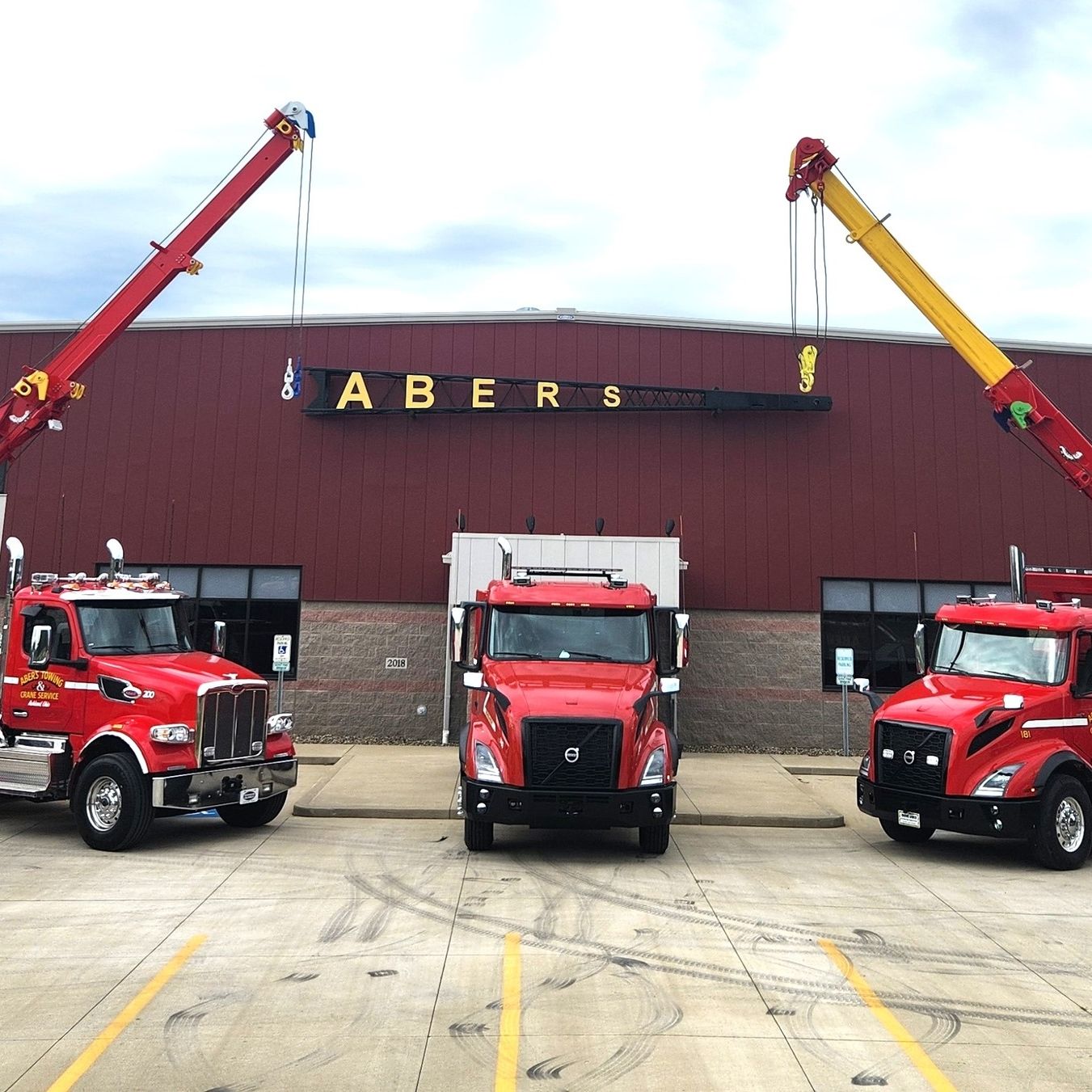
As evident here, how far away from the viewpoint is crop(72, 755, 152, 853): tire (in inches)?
450

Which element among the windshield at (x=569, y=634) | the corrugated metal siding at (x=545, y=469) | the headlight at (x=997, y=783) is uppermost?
the corrugated metal siding at (x=545, y=469)

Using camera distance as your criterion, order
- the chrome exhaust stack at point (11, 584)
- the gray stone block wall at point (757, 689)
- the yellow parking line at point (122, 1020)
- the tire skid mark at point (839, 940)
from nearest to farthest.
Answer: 1. the yellow parking line at point (122, 1020)
2. the tire skid mark at point (839, 940)
3. the chrome exhaust stack at point (11, 584)
4. the gray stone block wall at point (757, 689)

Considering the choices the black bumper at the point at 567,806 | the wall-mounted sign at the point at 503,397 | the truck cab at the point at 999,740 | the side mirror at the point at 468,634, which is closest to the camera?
the black bumper at the point at 567,806

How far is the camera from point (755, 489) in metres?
22.3

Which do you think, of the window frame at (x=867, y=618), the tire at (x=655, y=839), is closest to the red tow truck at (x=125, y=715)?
the tire at (x=655, y=839)

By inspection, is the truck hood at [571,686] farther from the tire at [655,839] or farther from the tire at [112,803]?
the tire at [112,803]

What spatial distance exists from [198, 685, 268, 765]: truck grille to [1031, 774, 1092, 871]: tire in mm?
9349

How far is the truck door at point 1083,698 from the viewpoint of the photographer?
1195cm

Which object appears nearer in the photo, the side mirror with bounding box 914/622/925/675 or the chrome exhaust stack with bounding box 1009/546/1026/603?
the side mirror with bounding box 914/622/925/675

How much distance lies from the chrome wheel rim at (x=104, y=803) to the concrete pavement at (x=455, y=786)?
9.50ft

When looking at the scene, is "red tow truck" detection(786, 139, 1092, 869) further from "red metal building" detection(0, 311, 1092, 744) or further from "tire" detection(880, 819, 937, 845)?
"red metal building" detection(0, 311, 1092, 744)

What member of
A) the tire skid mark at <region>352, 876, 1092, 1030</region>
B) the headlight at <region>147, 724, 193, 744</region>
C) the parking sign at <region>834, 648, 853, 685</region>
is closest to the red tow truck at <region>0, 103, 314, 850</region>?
the headlight at <region>147, 724, 193, 744</region>

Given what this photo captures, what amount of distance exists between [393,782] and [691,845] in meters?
5.73

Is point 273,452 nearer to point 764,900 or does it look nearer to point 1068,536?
point 764,900
